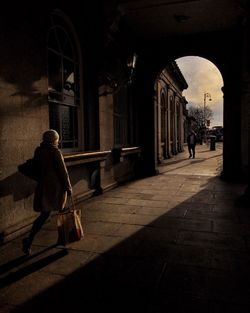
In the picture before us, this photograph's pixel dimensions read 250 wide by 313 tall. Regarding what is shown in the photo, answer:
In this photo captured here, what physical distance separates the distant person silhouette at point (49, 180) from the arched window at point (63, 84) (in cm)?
242

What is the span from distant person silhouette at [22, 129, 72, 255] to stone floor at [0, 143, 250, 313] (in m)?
0.60

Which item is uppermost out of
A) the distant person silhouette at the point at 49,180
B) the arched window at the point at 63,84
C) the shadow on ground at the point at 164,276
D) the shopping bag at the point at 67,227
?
the arched window at the point at 63,84

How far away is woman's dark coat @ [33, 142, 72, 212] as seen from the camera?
373 centimetres

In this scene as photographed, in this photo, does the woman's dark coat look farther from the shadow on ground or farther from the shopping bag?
the shadow on ground

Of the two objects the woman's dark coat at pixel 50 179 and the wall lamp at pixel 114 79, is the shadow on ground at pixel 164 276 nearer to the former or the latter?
the woman's dark coat at pixel 50 179

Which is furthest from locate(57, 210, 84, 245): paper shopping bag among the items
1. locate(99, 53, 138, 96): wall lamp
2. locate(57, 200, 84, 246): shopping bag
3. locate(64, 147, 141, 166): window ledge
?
locate(99, 53, 138, 96): wall lamp

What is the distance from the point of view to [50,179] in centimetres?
376

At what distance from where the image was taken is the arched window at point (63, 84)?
238 inches

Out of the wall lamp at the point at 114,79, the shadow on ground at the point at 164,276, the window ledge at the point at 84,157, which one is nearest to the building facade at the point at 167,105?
the wall lamp at the point at 114,79

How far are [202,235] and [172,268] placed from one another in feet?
4.36

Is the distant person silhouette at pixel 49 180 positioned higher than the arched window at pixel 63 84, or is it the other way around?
the arched window at pixel 63 84

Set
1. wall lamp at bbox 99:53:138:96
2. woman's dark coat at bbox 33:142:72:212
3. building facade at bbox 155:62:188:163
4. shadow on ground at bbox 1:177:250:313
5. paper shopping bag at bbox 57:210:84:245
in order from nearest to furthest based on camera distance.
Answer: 1. shadow on ground at bbox 1:177:250:313
2. woman's dark coat at bbox 33:142:72:212
3. paper shopping bag at bbox 57:210:84:245
4. wall lamp at bbox 99:53:138:96
5. building facade at bbox 155:62:188:163

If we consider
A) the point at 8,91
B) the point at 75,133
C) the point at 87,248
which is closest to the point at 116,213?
the point at 87,248

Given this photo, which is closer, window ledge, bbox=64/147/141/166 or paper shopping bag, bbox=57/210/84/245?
paper shopping bag, bbox=57/210/84/245
